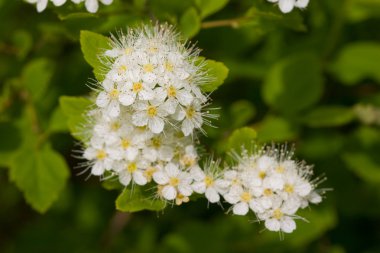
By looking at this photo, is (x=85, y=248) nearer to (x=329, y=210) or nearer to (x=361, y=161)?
(x=329, y=210)

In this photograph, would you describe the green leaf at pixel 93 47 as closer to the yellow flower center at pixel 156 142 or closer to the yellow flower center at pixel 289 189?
the yellow flower center at pixel 156 142

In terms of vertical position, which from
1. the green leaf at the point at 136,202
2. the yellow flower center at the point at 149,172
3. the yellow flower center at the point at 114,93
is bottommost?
the green leaf at the point at 136,202

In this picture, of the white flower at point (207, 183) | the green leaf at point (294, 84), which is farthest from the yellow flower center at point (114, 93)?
the green leaf at point (294, 84)

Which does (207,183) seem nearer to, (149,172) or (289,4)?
(149,172)

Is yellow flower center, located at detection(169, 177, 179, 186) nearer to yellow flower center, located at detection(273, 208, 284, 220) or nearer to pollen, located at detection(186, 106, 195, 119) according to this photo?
pollen, located at detection(186, 106, 195, 119)

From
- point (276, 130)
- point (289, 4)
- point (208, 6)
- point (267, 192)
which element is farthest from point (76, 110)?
point (276, 130)

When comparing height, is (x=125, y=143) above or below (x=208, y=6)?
below

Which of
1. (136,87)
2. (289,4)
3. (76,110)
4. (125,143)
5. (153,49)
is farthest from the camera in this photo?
(76,110)
